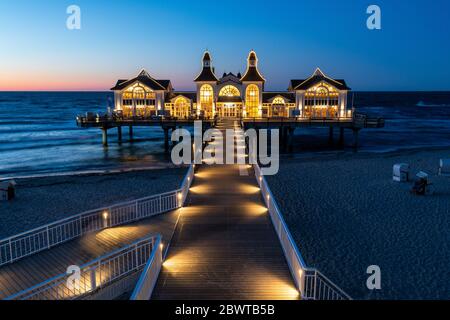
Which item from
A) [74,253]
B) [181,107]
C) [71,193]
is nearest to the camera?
[74,253]

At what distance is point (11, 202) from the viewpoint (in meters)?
19.9

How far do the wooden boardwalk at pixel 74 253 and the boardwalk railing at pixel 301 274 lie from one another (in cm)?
329

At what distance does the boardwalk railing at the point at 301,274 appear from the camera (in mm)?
8195

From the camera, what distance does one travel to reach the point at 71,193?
22.2 metres

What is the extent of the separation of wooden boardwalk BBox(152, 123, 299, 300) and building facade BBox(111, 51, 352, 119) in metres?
31.7

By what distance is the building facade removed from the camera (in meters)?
45.6

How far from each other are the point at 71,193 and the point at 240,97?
28.1 meters

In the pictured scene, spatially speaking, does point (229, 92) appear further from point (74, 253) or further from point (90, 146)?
point (74, 253)

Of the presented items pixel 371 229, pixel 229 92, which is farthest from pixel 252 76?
pixel 371 229

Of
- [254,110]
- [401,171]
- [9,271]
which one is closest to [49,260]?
[9,271]

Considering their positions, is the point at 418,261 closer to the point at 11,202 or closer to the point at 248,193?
the point at 248,193

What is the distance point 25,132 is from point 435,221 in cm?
6069

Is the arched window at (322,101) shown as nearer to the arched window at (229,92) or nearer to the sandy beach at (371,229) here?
the arched window at (229,92)

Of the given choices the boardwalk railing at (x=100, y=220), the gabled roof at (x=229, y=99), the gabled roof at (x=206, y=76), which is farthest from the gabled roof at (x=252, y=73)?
the boardwalk railing at (x=100, y=220)
